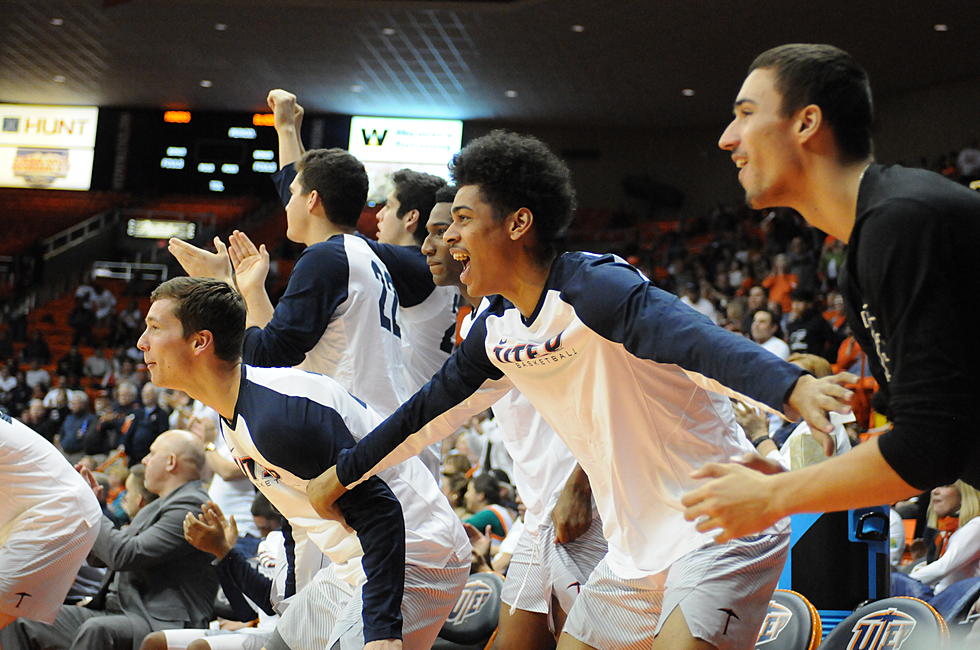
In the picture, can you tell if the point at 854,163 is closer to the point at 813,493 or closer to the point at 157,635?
the point at 813,493

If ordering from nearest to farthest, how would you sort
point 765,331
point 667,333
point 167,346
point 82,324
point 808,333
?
point 667,333 < point 167,346 < point 765,331 < point 808,333 < point 82,324

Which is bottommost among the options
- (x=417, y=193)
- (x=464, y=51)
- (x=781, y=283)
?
(x=417, y=193)

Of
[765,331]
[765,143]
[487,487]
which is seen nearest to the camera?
[765,143]

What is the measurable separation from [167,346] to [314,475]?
78cm

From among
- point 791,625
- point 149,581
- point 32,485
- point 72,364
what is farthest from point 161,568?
point 72,364

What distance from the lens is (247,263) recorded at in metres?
4.45

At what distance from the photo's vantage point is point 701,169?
25.3 meters

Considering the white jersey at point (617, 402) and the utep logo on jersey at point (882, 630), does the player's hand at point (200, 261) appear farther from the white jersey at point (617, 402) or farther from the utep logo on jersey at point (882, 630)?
the utep logo on jersey at point (882, 630)

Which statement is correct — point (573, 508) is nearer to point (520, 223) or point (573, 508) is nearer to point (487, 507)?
point (520, 223)

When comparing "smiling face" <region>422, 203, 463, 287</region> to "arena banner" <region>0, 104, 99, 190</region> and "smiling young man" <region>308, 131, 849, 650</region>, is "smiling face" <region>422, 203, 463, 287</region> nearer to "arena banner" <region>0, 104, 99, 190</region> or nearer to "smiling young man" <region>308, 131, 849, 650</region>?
"smiling young man" <region>308, 131, 849, 650</region>

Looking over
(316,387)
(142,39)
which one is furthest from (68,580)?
(142,39)

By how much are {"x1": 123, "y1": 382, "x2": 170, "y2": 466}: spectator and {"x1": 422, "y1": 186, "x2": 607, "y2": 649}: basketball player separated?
10.5 meters

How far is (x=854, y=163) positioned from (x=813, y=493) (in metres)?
0.69

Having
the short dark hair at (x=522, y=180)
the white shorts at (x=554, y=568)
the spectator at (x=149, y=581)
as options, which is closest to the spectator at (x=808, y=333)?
the spectator at (x=149, y=581)
